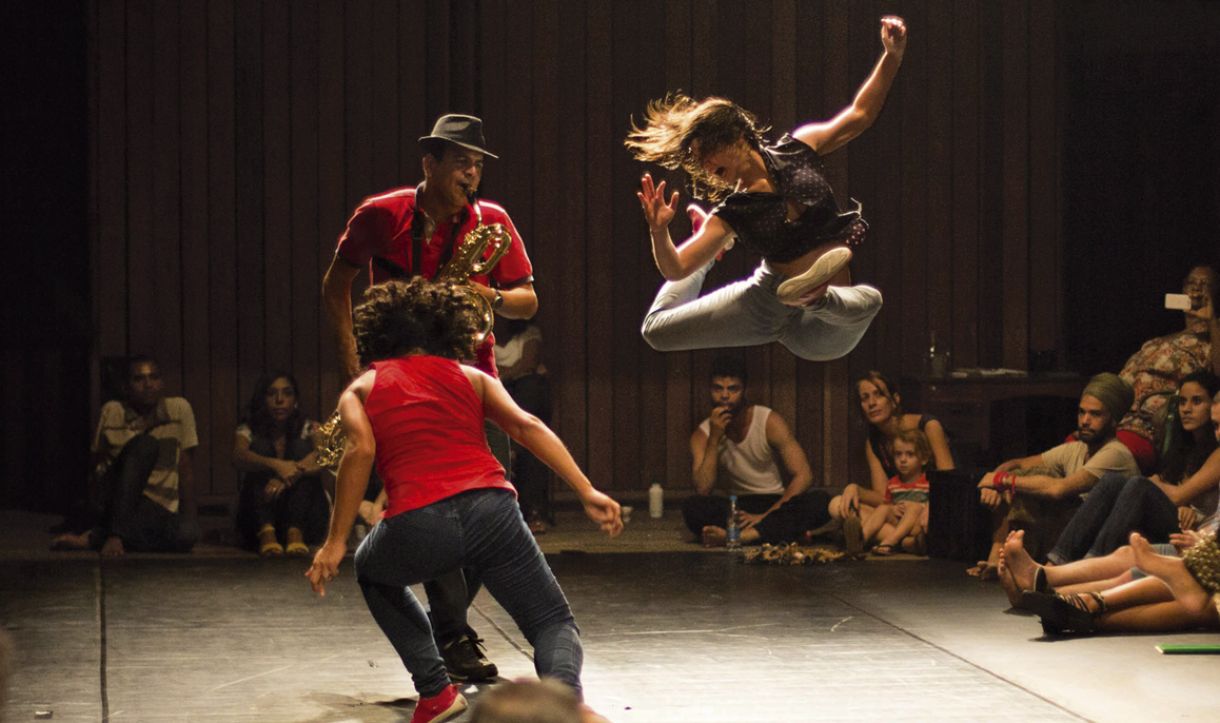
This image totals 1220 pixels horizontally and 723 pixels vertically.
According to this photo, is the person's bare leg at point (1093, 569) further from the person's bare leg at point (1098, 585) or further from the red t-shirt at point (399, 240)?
the red t-shirt at point (399, 240)

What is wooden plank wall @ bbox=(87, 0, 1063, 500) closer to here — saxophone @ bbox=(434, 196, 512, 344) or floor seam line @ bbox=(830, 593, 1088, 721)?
floor seam line @ bbox=(830, 593, 1088, 721)

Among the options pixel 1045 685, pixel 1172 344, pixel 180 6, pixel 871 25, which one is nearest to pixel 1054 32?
pixel 871 25

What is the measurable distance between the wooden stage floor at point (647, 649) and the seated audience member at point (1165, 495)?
16.7 inches

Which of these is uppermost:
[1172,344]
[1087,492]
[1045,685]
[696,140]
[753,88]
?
[753,88]

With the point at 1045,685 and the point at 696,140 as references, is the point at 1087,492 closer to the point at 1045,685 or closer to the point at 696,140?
the point at 1045,685

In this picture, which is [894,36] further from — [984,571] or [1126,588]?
[984,571]

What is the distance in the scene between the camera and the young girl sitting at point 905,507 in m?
8.18

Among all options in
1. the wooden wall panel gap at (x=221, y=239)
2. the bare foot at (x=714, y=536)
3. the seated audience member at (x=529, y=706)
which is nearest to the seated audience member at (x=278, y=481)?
the wooden wall panel gap at (x=221, y=239)

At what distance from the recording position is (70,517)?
354 inches

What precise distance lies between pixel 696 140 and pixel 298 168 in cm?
549

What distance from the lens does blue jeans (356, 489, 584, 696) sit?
4.12 metres

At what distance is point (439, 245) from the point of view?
5.13 m

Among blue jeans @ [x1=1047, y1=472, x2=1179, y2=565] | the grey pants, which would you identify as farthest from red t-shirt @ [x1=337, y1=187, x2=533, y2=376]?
blue jeans @ [x1=1047, y1=472, x2=1179, y2=565]

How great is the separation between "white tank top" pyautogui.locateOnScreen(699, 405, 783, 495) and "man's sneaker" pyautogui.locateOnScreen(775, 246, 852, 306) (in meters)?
3.95
